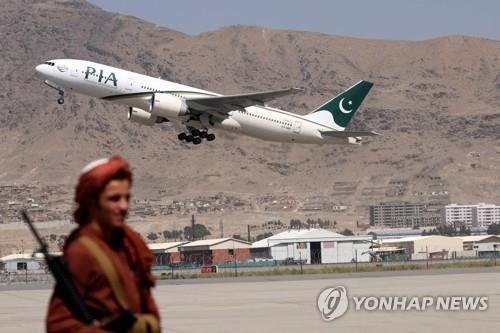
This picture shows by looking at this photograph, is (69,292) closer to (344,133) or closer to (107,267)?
(107,267)

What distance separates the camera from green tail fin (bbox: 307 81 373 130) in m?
71.8

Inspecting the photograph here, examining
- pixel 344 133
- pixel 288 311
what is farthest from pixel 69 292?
pixel 344 133

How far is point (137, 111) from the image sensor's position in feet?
192

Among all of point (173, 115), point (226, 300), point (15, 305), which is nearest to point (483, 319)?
point (226, 300)

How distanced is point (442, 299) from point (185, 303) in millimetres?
8043

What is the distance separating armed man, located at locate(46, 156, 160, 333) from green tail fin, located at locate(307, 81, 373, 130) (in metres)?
64.3

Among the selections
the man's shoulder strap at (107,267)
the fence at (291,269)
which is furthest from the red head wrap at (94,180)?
the fence at (291,269)

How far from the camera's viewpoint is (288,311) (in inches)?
1141

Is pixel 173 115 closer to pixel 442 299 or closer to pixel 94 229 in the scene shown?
pixel 442 299

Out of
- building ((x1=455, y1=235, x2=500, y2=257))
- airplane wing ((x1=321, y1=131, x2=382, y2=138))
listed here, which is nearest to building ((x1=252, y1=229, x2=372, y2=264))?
building ((x1=455, y1=235, x2=500, y2=257))

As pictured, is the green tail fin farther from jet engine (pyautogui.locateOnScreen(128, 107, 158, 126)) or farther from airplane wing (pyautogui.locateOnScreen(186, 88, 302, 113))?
jet engine (pyautogui.locateOnScreen(128, 107, 158, 126))

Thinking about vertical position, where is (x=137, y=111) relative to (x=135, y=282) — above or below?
above

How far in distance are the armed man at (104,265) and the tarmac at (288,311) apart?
54.6 ft

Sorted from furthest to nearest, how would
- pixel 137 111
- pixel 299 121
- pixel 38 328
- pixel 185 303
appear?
pixel 299 121 < pixel 137 111 < pixel 185 303 < pixel 38 328
